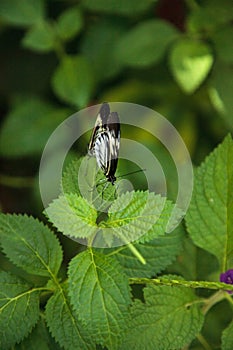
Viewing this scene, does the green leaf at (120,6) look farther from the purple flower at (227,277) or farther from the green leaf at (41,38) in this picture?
the purple flower at (227,277)

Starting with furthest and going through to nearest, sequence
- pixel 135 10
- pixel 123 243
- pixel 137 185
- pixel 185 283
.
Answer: pixel 135 10 < pixel 137 185 < pixel 123 243 < pixel 185 283

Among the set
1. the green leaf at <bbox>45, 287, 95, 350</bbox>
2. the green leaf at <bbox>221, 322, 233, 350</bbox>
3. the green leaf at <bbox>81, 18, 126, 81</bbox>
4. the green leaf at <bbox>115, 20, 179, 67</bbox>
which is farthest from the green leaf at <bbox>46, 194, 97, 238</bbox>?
the green leaf at <bbox>81, 18, 126, 81</bbox>

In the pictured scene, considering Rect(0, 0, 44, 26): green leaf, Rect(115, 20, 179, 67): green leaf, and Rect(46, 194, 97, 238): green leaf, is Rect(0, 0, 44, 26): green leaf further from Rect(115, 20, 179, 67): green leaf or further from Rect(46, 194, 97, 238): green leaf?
Rect(46, 194, 97, 238): green leaf

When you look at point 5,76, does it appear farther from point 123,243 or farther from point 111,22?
point 123,243

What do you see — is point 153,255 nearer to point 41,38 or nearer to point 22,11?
point 41,38

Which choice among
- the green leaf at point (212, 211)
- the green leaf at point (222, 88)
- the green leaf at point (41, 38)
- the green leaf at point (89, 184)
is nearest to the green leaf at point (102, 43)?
the green leaf at point (41, 38)

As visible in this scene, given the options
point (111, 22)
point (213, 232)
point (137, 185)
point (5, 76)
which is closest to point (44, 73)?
point (5, 76)
